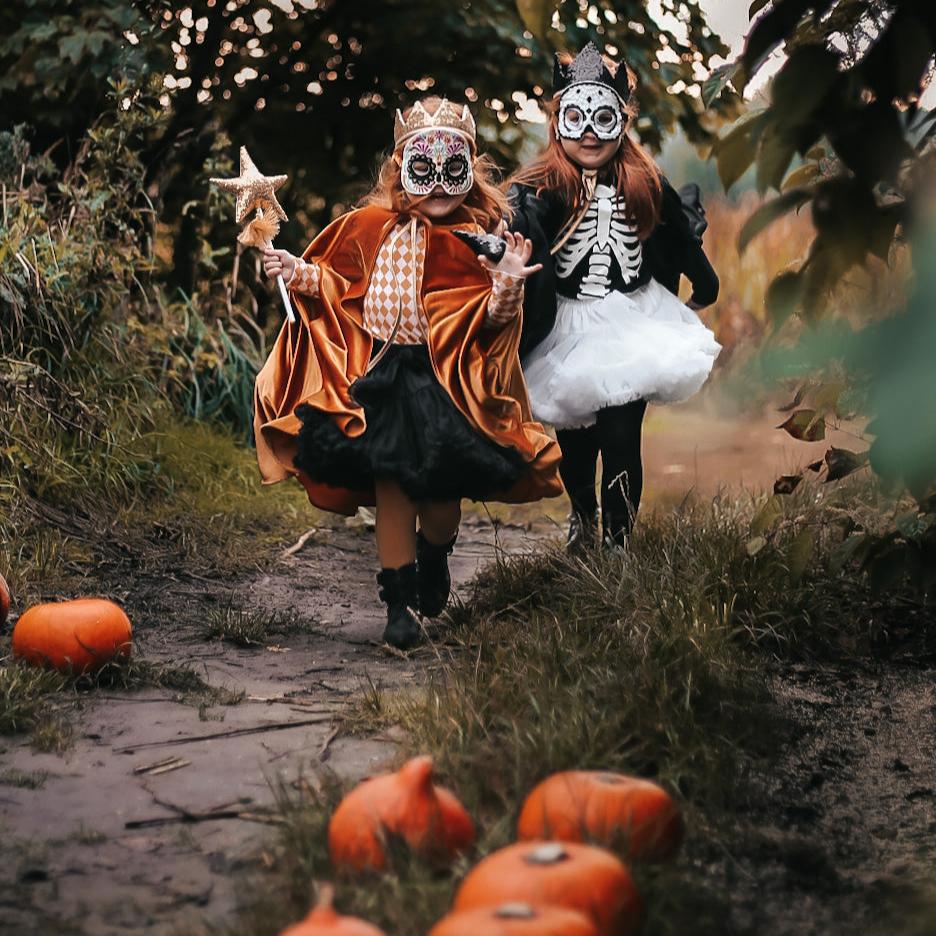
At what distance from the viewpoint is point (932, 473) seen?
126cm

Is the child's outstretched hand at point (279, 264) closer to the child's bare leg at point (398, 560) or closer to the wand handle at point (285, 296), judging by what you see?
the wand handle at point (285, 296)

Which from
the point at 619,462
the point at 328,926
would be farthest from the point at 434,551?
the point at 328,926

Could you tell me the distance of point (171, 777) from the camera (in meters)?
2.68

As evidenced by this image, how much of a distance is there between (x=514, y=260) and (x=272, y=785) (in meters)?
1.87

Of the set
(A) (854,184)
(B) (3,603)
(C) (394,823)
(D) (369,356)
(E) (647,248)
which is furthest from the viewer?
(E) (647,248)

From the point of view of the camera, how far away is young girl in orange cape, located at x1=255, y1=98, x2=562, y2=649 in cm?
385

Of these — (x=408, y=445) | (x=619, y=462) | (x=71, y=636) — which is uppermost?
(x=408, y=445)

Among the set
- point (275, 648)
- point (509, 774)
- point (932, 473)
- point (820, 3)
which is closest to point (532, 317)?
point (275, 648)

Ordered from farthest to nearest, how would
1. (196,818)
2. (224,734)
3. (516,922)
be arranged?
(224,734)
(196,818)
(516,922)

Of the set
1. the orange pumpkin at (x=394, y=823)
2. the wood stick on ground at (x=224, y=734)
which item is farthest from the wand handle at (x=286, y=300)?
the orange pumpkin at (x=394, y=823)

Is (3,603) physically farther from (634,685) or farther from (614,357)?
(614,357)

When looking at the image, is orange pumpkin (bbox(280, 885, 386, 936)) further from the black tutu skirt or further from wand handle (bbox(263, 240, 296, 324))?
wand handle (bbox(263, 240, 296, 324))

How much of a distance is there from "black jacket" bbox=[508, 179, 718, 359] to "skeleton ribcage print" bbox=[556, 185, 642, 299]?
0.07 meters

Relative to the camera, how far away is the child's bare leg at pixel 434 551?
4.12 m
